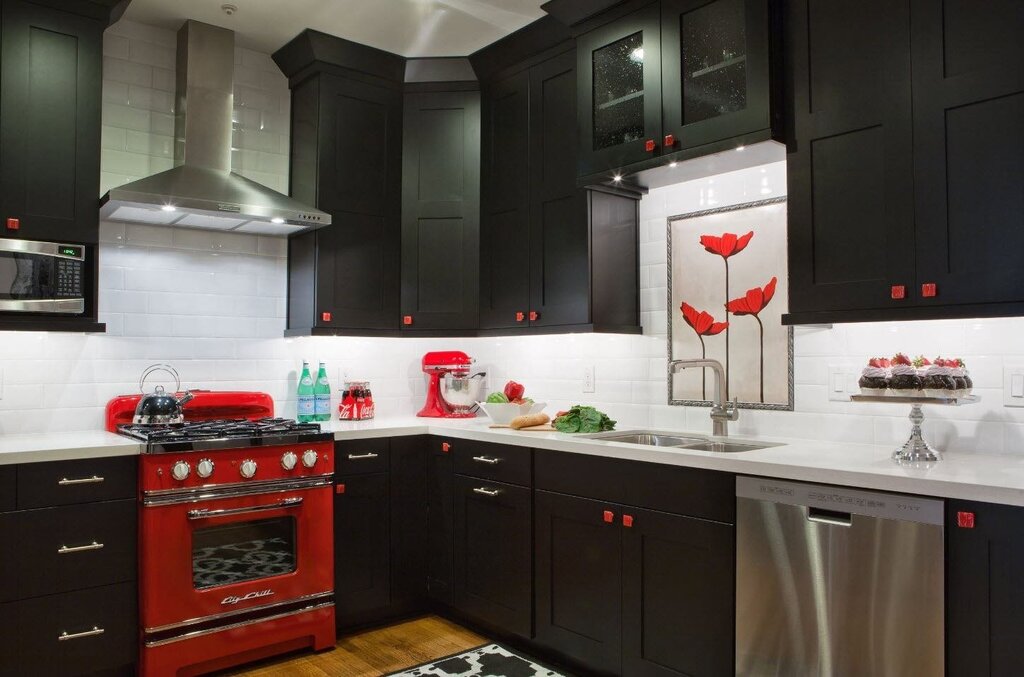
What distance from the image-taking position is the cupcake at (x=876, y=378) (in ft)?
7.45

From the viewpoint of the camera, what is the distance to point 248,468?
3.06 metres

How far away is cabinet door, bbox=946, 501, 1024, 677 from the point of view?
71.1 inches

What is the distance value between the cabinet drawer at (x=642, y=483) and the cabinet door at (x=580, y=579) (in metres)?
0.06

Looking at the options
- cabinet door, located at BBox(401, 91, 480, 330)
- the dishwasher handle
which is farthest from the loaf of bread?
the dishwasher handle

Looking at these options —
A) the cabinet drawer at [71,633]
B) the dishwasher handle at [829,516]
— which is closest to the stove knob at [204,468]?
the cabinet drawer at [71,633]

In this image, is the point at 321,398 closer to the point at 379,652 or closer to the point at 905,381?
the point at 379,652

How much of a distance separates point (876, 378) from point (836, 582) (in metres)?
0.62

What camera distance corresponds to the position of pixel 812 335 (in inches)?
112

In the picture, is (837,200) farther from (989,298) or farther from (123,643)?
(123,643)

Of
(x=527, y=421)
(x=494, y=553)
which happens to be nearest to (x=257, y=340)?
(x=527, y=421)

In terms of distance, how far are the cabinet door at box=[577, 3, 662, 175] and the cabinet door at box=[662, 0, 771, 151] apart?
7 cm

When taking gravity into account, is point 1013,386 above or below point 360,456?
above

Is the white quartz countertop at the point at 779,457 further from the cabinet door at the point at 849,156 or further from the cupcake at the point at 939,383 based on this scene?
the cabinet door at the point at 849,156

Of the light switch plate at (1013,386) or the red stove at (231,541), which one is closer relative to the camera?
the light switch plate at (1013,386)
